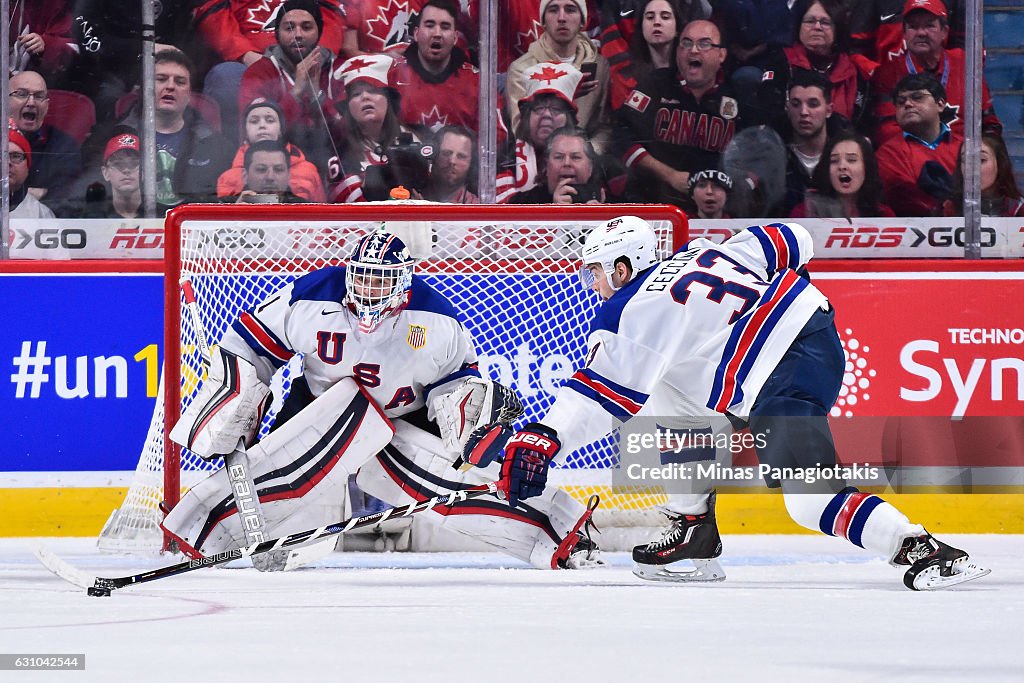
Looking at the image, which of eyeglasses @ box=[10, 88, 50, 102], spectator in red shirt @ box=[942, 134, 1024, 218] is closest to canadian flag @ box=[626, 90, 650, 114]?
spectator in red shirt @ box=[942, 134, 1024, 218]

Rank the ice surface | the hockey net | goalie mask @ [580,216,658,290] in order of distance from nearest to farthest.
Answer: the ice surface → goalie mask @ [580,216,658,290] → the hockey net

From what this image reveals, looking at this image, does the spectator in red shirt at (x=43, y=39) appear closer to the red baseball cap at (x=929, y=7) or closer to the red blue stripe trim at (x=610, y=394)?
the red blue stripe trim at (x=610, y=394)

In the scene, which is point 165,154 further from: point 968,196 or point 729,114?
point 968,196

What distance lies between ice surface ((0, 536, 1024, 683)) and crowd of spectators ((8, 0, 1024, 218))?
137cm

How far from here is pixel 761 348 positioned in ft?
9.57

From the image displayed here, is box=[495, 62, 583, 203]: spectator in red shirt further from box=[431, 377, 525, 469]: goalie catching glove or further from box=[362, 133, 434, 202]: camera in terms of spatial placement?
box=[431, 377, 525, 469]: goalie catching glove

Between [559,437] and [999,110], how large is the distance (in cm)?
235

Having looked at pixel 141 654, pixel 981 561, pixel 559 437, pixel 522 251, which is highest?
pixel 522 251

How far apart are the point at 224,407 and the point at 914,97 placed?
8.18 ft

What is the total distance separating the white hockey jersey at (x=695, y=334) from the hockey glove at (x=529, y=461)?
0.15 feet

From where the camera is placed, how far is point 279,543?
9.74ft

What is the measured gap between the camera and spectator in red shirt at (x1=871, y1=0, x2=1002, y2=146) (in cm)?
420

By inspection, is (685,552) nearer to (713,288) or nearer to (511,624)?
(713,288)

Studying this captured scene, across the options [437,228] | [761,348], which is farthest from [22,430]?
[761,348]
